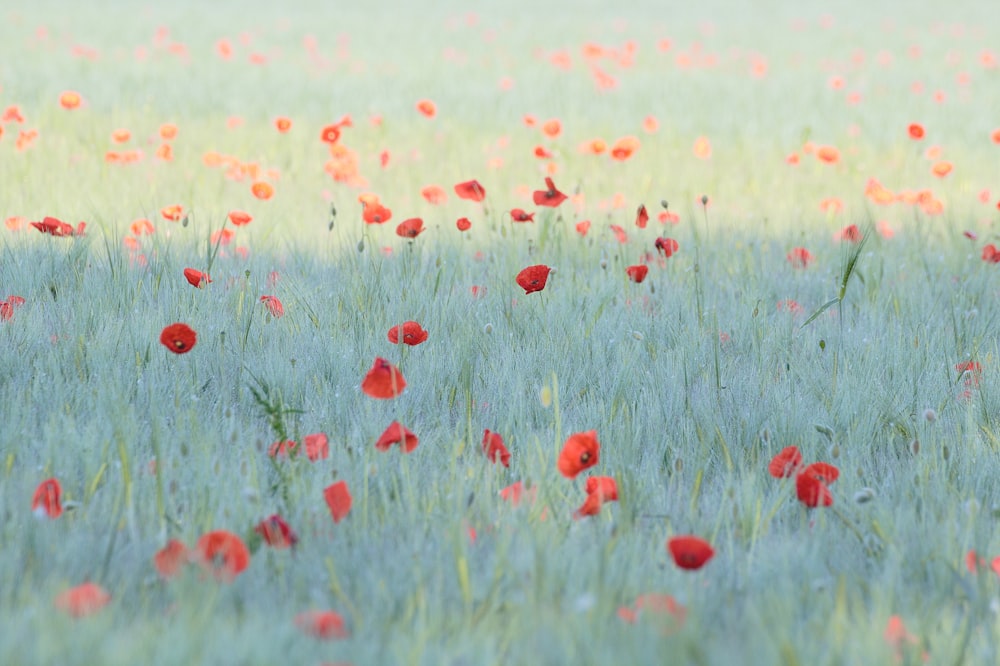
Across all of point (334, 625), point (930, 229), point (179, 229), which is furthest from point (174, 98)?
point (334, 625)

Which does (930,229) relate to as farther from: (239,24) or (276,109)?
(239,24)

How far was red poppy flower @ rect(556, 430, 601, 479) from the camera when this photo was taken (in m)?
1.46

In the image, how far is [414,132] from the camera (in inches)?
206

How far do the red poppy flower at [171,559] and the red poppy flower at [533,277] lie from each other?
3.45 ft

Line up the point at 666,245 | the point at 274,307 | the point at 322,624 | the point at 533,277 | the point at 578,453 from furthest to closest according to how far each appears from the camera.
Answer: the point at 666,245, the point at 274,307, the point at 533,277, the point at 578,453, the point at 322,624

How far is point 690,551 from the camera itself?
4.09 feet

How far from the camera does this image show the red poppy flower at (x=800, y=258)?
118 inches

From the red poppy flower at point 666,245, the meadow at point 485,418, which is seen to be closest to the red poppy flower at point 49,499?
the meadow at point 485,418

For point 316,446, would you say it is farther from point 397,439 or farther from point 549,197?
point 549,197

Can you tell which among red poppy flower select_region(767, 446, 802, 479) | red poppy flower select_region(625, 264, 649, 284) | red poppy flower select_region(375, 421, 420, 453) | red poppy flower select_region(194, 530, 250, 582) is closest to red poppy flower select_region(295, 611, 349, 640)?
red poppy flower select_region(194, 530, 250, 582)

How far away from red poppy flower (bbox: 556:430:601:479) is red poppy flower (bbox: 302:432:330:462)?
401mm

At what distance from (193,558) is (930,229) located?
3030 millimetres

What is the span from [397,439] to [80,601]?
1.71ft

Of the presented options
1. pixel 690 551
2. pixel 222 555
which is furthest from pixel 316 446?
pixel 690 551
